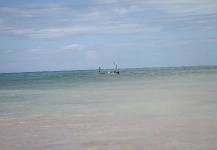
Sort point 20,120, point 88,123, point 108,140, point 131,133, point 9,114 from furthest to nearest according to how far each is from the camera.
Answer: point 9,114
point 20,120
point 88,123
point 131,133
point 108,140

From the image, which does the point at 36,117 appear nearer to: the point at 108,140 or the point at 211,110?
the point at 108,140

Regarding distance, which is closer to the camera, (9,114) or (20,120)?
(20,120)

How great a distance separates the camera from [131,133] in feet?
33.9

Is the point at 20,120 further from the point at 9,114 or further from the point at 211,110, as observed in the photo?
the point at 211,110

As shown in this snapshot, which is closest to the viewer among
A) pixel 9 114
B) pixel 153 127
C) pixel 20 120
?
pixel 153 127

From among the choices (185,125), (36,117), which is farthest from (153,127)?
Result: (36,117)

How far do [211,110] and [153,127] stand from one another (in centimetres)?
462

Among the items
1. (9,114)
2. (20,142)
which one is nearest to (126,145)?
(20,142)

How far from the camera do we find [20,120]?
13.9m

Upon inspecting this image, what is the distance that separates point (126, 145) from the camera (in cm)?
890

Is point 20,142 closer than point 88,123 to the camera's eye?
Yes

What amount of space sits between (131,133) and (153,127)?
1.16 meters

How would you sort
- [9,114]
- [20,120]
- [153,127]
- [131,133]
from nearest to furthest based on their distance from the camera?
[131,133]
[153,127]
[20,120]
[9,114]

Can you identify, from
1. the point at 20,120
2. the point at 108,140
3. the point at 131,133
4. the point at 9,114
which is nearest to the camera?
the point at 108,140
